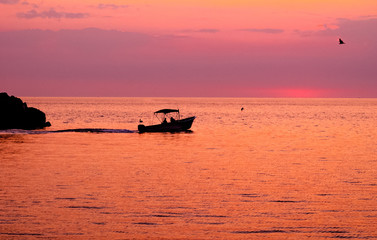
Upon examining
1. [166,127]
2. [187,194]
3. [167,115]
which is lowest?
[187,194]

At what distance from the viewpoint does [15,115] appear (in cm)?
7812

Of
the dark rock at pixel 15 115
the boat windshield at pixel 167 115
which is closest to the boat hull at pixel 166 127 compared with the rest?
the boat windshield at pixel 167 115

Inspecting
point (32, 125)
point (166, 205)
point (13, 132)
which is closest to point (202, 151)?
point (166, 205)

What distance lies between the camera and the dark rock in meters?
77.1

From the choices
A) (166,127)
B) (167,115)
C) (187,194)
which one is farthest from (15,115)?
(187,194)

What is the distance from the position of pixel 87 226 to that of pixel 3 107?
206 feet

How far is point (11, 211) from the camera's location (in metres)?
21.1

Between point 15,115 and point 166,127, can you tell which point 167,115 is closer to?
point 15,115

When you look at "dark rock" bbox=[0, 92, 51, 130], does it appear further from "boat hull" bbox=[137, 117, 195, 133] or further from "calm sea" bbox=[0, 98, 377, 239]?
"calm sea" bbox=[0, 98, 377, 239]

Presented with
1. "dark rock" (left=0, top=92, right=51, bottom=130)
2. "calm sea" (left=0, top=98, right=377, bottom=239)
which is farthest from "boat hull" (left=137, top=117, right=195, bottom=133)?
"calm sea" (left=0, top=98, right=377, bottom=239)

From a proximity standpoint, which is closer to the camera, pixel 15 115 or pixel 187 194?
pixel 187 194

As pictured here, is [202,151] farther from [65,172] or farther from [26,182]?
[26,182]

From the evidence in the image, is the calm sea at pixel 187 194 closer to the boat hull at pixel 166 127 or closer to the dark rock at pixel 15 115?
the boat hull at pixel 166 127

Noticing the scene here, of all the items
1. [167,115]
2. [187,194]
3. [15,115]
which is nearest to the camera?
[187,194]
